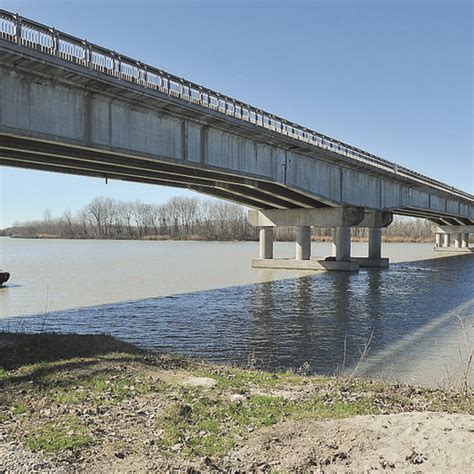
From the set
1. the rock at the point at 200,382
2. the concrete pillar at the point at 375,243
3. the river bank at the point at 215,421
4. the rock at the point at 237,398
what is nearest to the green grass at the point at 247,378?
the river bank at the point at 215,421

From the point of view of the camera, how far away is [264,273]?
43.8m

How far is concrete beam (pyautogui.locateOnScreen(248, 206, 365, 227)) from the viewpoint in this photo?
44.9 meters

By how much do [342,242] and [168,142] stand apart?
25799mm

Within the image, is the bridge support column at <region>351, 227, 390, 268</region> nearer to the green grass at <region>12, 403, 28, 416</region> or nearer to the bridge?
the bridge

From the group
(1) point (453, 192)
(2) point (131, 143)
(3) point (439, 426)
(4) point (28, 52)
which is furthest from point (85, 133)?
(1) point (453, 192)

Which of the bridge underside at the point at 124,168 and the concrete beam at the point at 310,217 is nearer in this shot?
the bridge underside at the point at 124,168

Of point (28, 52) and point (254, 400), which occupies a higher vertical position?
point (28, 52)

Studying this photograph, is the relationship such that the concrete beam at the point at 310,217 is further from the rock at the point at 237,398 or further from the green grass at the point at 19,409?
the green grass at the point at 19,409

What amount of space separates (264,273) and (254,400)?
115ft

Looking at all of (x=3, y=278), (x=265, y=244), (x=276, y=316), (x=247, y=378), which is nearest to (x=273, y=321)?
(x=276, y=316)

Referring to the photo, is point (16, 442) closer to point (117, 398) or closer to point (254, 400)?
point (117, 398)

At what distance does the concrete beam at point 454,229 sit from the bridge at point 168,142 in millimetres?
56363

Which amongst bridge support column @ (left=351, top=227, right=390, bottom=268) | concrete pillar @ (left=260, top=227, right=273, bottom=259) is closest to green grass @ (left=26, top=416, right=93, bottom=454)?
concrete pillar @ (left=260, top=227, right=273, bottom=259)

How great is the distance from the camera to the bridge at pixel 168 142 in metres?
17.4
